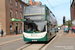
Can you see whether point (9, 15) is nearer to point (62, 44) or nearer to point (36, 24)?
point (36, 24)

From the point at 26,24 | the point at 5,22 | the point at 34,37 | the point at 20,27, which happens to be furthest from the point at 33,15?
the point at 20,27

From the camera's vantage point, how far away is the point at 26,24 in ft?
37.7

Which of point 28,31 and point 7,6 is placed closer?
point 28,31

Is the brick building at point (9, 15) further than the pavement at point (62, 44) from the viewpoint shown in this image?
Yes

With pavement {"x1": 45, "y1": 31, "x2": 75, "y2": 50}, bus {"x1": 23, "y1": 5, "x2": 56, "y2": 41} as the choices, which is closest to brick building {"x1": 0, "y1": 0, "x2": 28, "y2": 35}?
pavement {"x1": 45, "y1": 31, "x2": 75, "y2": 50}

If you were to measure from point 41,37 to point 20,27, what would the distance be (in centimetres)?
2892

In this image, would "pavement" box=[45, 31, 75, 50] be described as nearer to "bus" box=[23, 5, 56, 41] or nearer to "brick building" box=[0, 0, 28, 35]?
"bus" box=[23, 5, 56, 41]

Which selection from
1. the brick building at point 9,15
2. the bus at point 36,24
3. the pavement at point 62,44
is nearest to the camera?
the pavement at point 62,44

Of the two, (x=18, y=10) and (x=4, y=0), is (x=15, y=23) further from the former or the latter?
(x=4, y=0)

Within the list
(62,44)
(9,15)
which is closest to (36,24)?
(62,44)

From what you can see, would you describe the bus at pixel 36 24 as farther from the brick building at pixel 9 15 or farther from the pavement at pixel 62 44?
the brick building at pixel 9 15

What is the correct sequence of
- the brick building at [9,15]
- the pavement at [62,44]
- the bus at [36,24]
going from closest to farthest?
the pavement at [62,44], the bus at [36,24], the brick building at [9,15]

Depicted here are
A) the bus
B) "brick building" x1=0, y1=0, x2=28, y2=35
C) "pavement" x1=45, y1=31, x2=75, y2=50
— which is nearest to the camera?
"pavement" x1=45, y1=31, x2=75, y2=50

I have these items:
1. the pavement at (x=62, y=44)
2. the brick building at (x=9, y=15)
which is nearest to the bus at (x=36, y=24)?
the pavement at (x=62, y=44)
